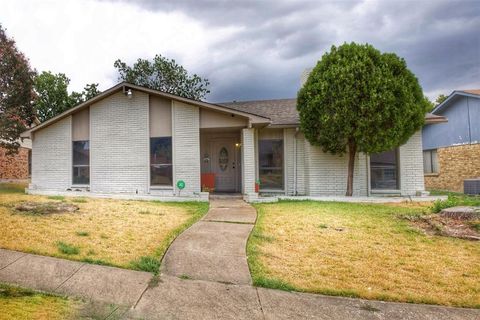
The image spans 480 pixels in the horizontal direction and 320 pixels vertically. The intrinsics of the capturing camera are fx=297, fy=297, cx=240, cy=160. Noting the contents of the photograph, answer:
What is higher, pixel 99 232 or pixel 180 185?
pixel 180 185

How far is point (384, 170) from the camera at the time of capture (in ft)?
39.3

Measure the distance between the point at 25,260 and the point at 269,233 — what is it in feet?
13.7

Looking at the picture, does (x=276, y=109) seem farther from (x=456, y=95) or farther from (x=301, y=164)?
(x=456, y=95)

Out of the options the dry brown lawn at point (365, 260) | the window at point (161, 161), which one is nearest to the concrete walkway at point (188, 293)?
the dry brown lawn at point (365, 260)

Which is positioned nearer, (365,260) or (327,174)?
(365,260)

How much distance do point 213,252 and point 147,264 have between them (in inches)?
43.0

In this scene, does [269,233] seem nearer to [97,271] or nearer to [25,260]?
[97,271]

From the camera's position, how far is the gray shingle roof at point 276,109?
1218 centimetres

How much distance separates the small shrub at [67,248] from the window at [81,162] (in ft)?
Result: 26.2

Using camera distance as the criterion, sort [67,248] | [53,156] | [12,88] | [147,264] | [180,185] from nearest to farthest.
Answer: [147,264], [67,248], [180,185], [53,156], [12,88]

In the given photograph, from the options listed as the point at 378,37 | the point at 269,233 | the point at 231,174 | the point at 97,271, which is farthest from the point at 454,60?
the point at 97,271

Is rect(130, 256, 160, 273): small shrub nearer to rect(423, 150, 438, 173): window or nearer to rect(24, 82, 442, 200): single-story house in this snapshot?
rect(24, 82, 442, 200): single-story house

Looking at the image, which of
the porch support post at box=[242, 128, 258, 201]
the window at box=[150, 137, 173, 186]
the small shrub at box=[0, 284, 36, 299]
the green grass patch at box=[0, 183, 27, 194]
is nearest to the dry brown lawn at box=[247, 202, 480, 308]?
the small shrub at box=[0, 284, 36, 299]

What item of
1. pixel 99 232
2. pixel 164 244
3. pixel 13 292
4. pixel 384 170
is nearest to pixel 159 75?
pixel 384 170
